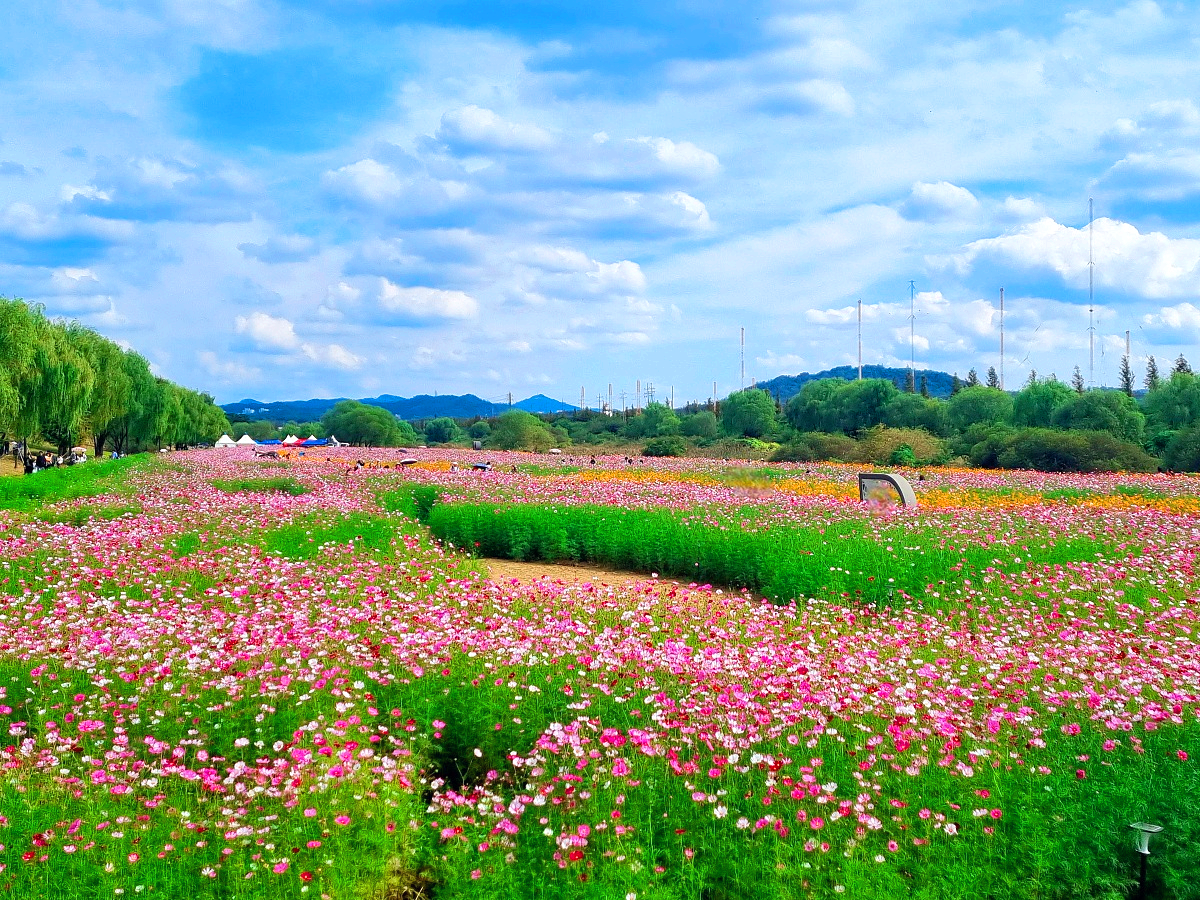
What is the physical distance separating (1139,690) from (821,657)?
7.00ft

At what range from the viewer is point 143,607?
853 cm

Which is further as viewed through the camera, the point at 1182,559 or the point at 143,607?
the point at 1182,559

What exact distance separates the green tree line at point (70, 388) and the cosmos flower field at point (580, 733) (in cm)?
2848

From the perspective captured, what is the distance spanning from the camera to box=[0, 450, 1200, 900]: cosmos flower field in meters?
4.31

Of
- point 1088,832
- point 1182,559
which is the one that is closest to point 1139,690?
point 1088,832

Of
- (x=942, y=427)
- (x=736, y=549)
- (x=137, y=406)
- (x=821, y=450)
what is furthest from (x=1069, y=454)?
(x=137, y=406)

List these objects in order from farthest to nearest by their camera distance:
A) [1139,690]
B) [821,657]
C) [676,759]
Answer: [821,657] → [1139,690] → [676,759]

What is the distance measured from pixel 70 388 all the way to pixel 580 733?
130ft

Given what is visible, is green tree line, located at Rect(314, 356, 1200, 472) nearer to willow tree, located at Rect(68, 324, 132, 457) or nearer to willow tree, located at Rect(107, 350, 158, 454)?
willow tree, located at Rect(107, 350, 158, 454)

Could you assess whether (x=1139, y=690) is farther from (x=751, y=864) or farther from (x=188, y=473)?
(x=188, y=473)

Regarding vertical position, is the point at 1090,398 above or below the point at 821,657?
above

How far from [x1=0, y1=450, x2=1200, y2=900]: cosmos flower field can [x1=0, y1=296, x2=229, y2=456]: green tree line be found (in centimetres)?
2848

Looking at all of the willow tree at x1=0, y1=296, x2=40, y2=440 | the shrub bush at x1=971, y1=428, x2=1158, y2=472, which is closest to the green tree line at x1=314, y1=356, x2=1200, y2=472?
the shrub bush at x1=971, y1=428, x2=1158, y2=472

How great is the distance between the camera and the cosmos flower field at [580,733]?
4312mm
